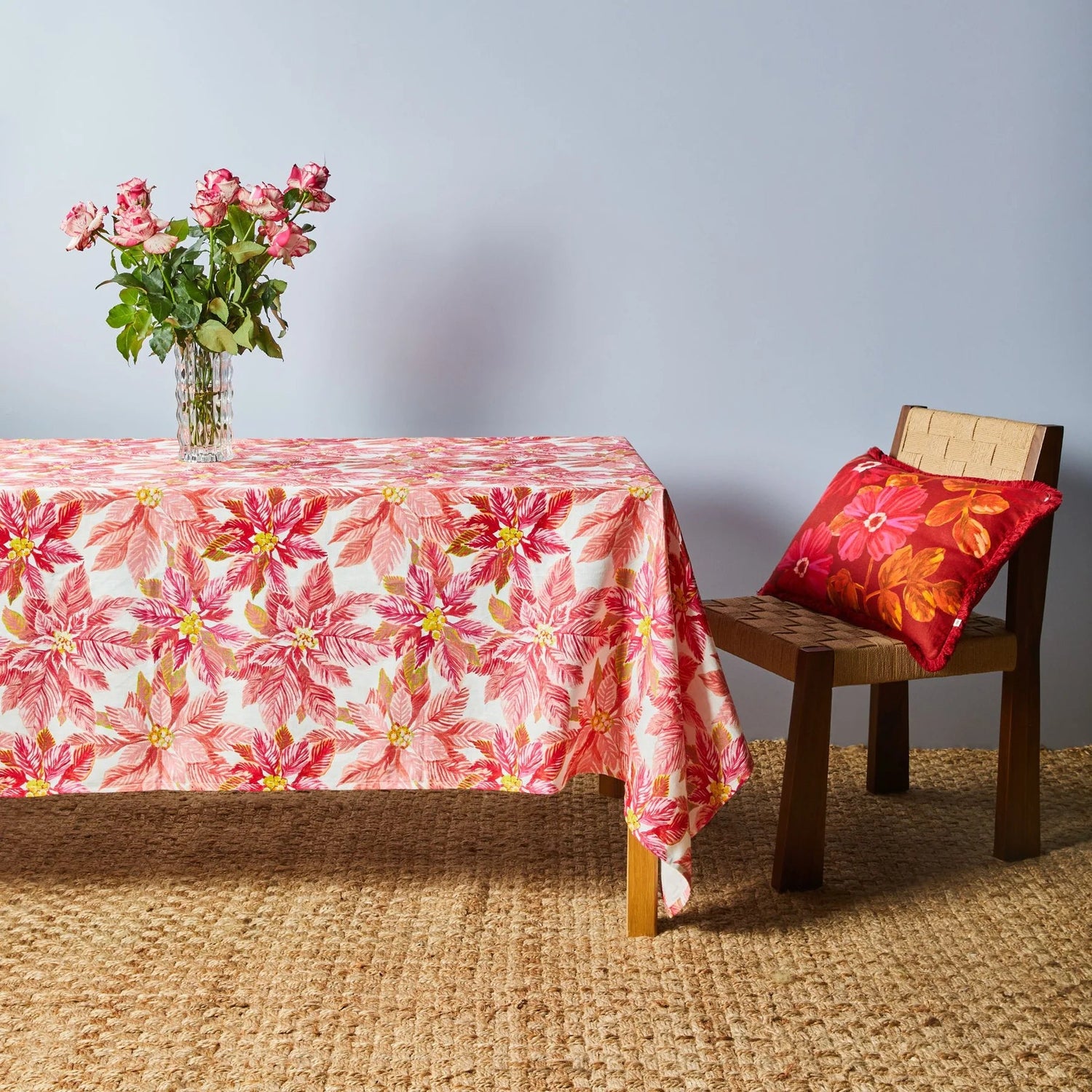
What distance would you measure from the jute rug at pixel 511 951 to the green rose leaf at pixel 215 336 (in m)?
0.83

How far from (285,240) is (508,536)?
555 mm

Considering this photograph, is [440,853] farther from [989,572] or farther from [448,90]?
[448,90]

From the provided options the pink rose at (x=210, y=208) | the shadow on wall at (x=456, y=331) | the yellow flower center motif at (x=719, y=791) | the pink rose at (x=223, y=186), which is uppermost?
the pink rose at (x=223, y=186)

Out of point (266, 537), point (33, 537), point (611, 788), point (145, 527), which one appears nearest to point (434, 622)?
point (266, 537)

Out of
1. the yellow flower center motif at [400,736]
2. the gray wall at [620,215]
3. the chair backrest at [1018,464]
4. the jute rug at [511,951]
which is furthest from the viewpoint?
the gray wall at [620,215]

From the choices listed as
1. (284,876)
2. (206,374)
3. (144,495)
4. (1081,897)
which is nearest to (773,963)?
(1081,897)

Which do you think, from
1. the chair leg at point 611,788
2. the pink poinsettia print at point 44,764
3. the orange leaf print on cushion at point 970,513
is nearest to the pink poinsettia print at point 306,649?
the pink poinsettia print at point 44,764

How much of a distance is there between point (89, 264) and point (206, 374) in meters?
0.60

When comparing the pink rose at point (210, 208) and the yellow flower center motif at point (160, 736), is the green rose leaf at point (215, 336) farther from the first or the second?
the yellow flower center motif at point (160, 736)

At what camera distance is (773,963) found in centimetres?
154

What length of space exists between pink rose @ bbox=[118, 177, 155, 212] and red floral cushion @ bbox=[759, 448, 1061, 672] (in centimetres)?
118

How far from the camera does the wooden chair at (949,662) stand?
1.68 metres

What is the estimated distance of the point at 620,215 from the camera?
219 centimetres

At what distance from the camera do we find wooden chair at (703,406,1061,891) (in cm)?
168
